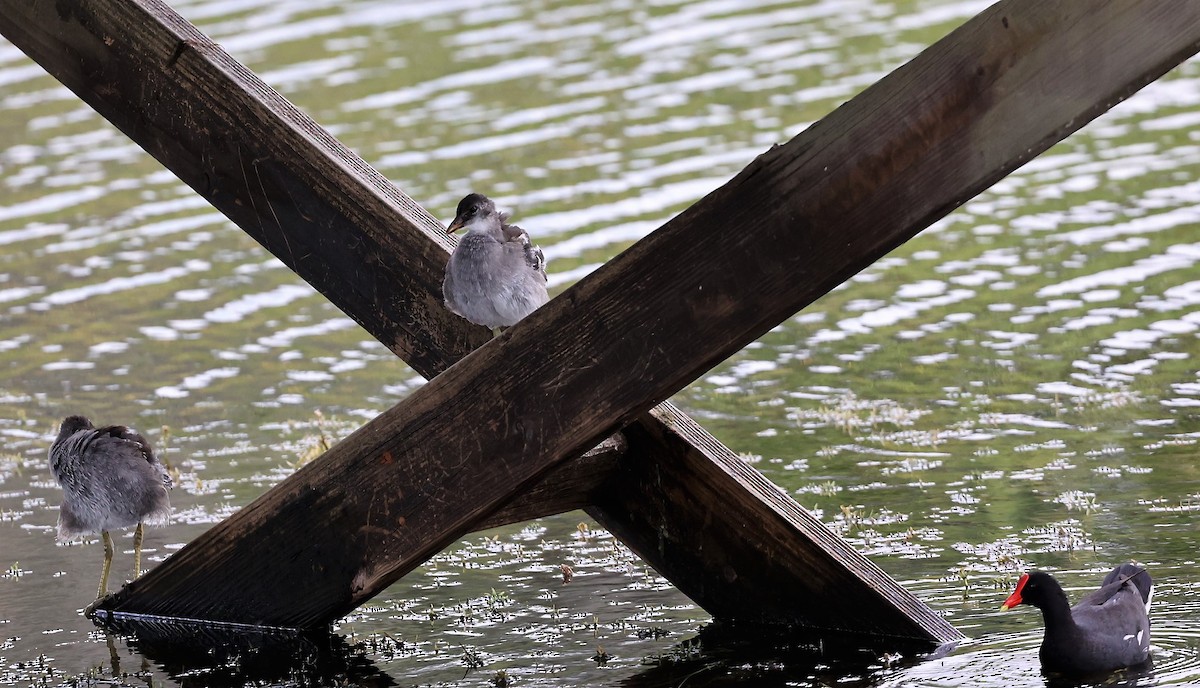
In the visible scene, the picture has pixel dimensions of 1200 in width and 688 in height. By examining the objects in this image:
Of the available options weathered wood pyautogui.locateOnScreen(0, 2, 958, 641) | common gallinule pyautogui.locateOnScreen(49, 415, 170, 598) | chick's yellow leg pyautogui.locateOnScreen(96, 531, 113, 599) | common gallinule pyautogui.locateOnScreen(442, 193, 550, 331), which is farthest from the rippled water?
common gallinule pyautogui.locateOnScreen(442, 193, 550, 331)

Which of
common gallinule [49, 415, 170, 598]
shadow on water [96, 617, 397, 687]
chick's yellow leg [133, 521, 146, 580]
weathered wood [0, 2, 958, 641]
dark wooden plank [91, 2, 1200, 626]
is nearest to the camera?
dark wooden plank [91, 2, 1200, 626]

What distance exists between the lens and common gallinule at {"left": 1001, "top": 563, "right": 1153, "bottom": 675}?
18.7ft

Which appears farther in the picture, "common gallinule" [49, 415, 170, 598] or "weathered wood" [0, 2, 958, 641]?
"common gallinule" [49, 415, 170, 598]

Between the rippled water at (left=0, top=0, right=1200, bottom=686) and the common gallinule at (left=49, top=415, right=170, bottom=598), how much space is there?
444 mm

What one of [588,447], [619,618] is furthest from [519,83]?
[588,447]

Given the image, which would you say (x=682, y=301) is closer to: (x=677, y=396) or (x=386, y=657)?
(x=386, y=657)

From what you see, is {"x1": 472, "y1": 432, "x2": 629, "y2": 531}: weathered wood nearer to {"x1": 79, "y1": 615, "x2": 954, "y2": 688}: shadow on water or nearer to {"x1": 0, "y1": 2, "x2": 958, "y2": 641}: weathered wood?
{"x1": 0, "y1": 2, "x2": 958, "y2": 641}: weathered wood

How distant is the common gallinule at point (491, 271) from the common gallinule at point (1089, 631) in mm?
2076

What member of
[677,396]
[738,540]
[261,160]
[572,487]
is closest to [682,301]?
[572,487]

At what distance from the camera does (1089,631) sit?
5.68 metres

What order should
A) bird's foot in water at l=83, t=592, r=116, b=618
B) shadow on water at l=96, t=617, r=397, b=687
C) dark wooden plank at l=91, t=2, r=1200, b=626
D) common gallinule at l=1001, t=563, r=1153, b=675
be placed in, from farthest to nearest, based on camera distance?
bird's foot in water at l=83, t=592, r=116, b=618
shadow on water at l=96, t=617, r=397, b=687
common gallinule at l=1001, t=563, r=1153, b=675
dark wooden plank at l=91, t=2, r=1200, b=626

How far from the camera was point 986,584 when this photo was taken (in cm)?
667

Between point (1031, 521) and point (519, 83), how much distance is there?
13.3 meters

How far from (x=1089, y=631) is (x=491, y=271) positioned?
2.39 m
